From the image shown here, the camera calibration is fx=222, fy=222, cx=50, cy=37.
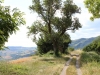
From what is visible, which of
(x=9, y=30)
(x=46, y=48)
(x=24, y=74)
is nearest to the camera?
(x=9, y=30)

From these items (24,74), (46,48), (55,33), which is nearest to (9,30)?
(24,74)

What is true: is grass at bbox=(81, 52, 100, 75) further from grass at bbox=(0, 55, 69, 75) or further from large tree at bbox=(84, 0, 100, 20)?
large tree at bbox=(84, 0, 100, 20)

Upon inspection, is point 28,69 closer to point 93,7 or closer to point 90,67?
point 90,67

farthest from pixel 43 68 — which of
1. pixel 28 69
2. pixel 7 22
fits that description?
pixel 7 22

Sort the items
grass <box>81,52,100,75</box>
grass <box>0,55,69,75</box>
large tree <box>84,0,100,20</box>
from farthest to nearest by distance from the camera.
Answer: large tree <box>84,0,100,20</box> < grass <box>81,52,100,75</box> < grass <box>0,55,69,75</box>

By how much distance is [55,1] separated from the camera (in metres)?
53.9

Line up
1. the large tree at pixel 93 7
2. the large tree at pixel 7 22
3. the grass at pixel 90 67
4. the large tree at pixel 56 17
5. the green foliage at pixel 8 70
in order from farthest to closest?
the large tree at pixel 56 17 → the large tree at pixel 93 7 → the grass at pixel 90 67 → the green foliage at pixel 8 70 → the large tree at pixel 7 22

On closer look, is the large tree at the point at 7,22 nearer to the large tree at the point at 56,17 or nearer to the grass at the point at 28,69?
the grass at the point at 28,69

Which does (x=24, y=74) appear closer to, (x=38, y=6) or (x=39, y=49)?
(x=38, y=6)

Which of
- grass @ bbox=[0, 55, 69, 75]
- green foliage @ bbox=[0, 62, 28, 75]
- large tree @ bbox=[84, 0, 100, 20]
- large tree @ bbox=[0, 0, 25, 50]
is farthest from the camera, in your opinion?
large tree @ bbox=[84, 0, 100, 20]

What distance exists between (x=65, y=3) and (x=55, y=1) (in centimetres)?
262

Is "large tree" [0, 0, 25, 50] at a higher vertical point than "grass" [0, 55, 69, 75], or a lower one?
higher

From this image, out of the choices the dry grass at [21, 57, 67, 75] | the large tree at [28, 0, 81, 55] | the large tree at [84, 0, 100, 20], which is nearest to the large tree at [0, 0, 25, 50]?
the dry grass at [21, 57, 67, 75]

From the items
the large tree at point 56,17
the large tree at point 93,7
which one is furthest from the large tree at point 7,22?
the large tree at point 56,17
